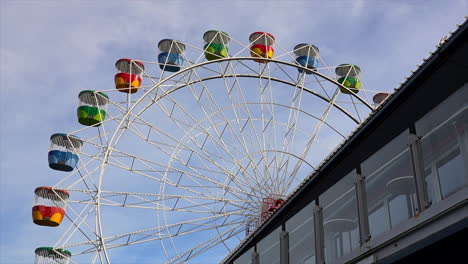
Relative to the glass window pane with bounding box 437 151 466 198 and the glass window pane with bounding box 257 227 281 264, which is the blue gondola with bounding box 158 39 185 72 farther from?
the glass window pane with bounding box 437 151 466 198

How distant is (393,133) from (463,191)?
6.32 feet

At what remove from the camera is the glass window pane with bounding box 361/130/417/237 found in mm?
6530

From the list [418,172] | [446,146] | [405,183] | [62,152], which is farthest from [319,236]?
[62,152]

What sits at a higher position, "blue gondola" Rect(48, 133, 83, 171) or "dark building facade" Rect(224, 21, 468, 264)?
"blue gondola" Rect(48, 133, 83, 171)

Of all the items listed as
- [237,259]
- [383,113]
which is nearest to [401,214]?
[383,113]

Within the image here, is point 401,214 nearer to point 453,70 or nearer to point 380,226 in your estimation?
point 380,226

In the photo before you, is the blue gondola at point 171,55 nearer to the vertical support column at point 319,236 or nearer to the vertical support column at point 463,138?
the vertical support column at point 319,236

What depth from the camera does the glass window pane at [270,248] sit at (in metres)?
9.52

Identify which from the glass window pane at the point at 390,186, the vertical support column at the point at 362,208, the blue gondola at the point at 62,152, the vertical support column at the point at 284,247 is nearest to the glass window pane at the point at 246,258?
the vertical support column at the point at 284,247

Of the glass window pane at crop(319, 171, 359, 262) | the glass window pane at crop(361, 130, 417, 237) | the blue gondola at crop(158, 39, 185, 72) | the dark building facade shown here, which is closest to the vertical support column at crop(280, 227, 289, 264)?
the dark building facade

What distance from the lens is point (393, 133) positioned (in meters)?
7.46

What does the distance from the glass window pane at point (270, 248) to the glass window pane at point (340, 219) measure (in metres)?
1.66

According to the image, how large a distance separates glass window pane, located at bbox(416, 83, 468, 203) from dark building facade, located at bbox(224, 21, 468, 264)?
1 centimetres

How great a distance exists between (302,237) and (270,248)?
1316mm
